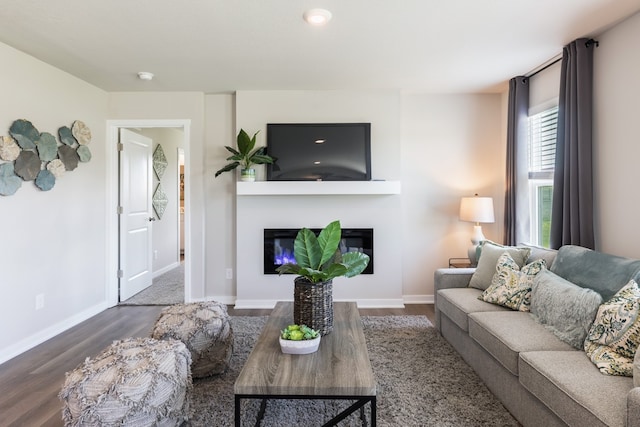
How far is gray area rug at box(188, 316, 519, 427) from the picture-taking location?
6.58ft

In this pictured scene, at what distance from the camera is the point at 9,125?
2891 mm

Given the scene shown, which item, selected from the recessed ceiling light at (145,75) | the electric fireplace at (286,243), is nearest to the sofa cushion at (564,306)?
the electric fireplace at (286,243)

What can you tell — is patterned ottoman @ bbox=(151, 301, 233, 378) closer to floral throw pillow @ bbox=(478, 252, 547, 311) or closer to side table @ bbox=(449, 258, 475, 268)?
floral throw pillow @ bbox=(478, 252, 547, 311)

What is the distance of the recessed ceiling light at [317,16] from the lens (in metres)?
2.34

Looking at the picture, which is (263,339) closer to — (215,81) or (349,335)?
(349,335)

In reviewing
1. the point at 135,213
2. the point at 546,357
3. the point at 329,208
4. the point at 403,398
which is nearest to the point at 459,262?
the point at 329,208

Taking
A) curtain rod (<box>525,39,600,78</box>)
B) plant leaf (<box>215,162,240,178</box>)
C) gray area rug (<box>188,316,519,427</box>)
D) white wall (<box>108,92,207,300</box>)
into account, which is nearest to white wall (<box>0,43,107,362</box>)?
white wall (<box>108,92,207,300</box>)

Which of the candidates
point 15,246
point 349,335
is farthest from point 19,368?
point 349,335

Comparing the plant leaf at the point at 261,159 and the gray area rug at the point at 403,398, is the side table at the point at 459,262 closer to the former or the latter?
the gray area rug at the point at 403,398

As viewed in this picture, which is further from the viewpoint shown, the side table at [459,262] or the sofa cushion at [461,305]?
the side table at [459,262]

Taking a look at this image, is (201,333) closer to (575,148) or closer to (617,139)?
(575,148)

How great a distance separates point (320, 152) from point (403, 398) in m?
2.63

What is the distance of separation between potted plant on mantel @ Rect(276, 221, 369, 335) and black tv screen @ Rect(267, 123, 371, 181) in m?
1.88

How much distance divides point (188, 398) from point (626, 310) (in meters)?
2.25
